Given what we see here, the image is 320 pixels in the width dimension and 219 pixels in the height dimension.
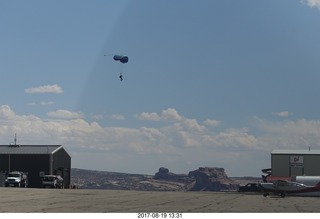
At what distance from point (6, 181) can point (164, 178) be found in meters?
74.4

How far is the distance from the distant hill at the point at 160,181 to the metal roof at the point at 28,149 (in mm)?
9843

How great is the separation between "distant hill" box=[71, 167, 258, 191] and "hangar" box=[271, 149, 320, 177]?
106 feet

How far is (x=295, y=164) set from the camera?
97.9m

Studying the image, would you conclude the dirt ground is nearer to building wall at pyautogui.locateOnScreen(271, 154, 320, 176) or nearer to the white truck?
building wall at pyautogui.locateOnScreen(271, 154, 320, 176)

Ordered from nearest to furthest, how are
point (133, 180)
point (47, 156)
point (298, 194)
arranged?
1. point (298, 194)
2. point (47, 156)
3. point (133, 180)

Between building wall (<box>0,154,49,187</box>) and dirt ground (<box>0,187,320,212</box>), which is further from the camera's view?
building wall (<box>0,154,49,187</box>)

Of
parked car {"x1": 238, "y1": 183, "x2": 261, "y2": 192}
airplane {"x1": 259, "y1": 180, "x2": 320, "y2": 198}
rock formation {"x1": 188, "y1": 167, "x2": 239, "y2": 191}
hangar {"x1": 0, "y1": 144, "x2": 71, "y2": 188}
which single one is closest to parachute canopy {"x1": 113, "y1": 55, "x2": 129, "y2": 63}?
airplane {"x1": 259, "y1": 180, "x2": 320, "y2": 198}

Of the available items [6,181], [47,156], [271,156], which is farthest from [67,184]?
[271,156]

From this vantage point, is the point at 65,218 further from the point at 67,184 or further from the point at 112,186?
the point at 112,186

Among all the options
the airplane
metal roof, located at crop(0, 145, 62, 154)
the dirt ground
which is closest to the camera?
the dirt ground

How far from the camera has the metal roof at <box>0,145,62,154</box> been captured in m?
122

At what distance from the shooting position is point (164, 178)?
168m

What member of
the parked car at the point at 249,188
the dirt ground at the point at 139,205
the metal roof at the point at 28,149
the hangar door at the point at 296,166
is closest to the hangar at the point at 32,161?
the metal roof at the point at 28,149

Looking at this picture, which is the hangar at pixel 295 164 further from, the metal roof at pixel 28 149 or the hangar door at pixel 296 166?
the metal roof at pixel 28 149
